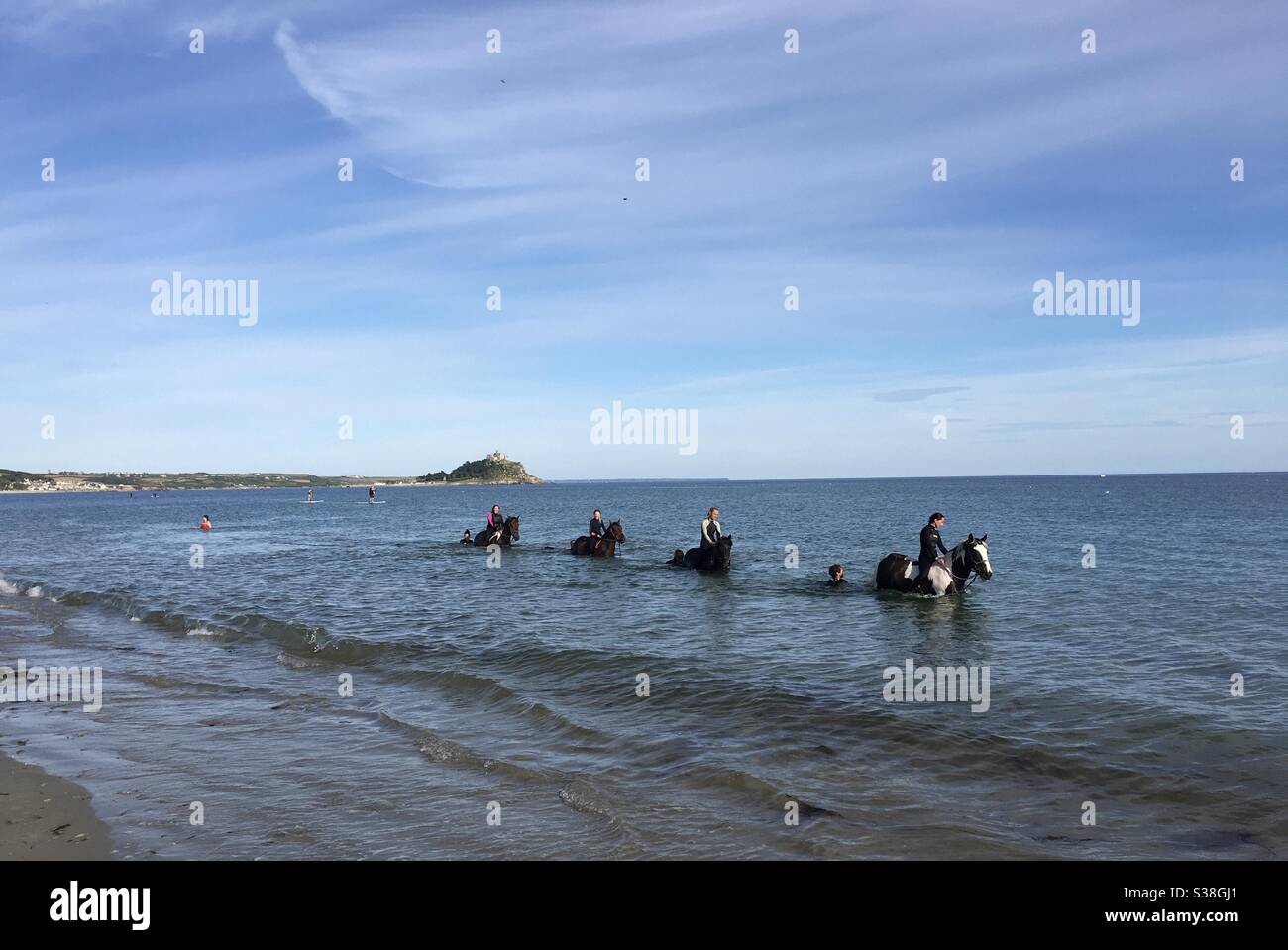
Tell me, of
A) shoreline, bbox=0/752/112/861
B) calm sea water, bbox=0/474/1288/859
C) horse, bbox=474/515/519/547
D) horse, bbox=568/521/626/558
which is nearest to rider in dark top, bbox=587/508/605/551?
horse, bbox=568/521/626/558

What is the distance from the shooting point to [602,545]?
3953 cm

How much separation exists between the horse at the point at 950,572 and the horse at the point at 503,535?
23439mm

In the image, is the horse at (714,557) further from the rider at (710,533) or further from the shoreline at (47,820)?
the shoreline at (47,820)

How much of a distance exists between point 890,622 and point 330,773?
15006 mm

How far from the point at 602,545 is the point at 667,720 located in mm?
26547

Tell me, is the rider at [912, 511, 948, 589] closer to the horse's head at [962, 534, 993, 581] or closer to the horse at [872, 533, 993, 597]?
the horse at [872, 533, 993, 597]

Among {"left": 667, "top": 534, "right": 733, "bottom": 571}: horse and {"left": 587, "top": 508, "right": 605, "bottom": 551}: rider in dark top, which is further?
{"left": 587, "top": 508, "right": 605, "bottom": 551}: rider in dark top

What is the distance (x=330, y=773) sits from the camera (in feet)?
35.0

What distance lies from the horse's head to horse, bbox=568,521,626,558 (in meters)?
18.1

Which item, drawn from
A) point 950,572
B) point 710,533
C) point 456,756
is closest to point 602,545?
point 710,533

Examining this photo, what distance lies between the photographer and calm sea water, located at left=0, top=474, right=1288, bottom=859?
8805 millimetres

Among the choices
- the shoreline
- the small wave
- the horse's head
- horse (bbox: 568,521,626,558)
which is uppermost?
the horse's head
